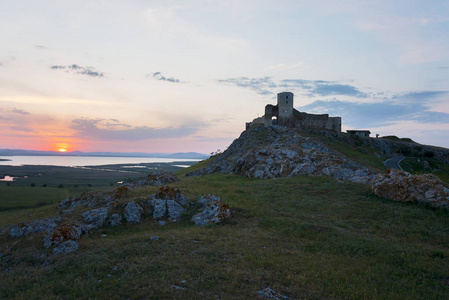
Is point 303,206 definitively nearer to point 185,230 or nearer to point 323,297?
point 185,230

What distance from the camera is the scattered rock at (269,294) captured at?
7492mm

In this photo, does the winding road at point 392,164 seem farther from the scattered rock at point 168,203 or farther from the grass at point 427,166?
the scattered rock at point 168,203

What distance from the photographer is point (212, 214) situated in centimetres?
1606

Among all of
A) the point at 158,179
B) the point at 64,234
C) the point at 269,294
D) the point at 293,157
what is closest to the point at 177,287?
the point at 269,294

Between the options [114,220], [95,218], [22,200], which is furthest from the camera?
[22,200]

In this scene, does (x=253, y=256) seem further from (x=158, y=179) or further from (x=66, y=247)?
(x=158, y=179)

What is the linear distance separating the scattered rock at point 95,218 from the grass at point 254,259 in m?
0.63

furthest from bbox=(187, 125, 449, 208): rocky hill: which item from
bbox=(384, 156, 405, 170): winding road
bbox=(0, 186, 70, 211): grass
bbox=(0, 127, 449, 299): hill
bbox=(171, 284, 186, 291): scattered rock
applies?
bbox=(0, 186, 70, 211): grass

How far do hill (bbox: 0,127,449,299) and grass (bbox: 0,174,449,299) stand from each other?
4 cm

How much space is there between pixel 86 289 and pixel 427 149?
97.3 meters

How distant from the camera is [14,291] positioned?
7.76 meters

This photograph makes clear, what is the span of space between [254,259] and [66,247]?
7.99 metres

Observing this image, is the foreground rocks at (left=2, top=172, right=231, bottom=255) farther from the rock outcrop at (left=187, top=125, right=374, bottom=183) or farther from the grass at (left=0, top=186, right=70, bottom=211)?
the grass at (left=0, top=186, right=70, bottom=211)

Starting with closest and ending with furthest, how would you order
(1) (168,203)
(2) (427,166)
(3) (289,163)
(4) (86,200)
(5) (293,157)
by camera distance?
(1) (168,203)
(4) (86,200)
(3) (289,163)
(5) (293,157)
(2) (427,166)
